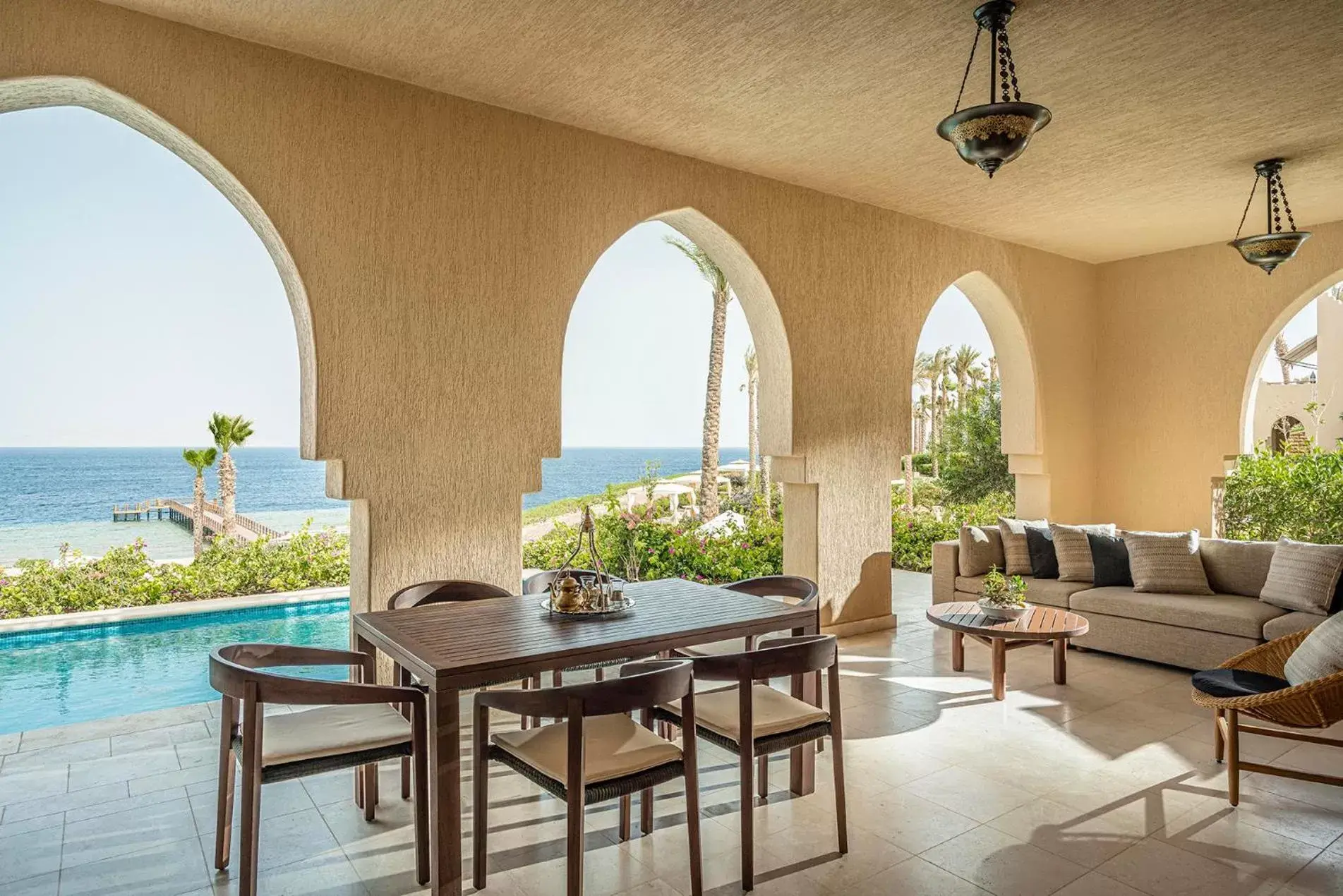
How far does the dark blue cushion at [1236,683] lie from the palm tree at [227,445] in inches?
477

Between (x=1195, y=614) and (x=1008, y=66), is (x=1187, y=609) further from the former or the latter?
(x=1008, y=66)

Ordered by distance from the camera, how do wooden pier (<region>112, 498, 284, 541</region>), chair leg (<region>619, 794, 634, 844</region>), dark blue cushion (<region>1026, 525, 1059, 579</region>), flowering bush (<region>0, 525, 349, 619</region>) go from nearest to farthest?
chair leg (<region>619, 794, 634, 844</region>)
dark blue cushion (<region>1026, 525, 1059, 579</region>)
flowering bush (<region>0, 525, 349, 619</region>)
wooden pier (<region>112, 498, 284, 541</region>)

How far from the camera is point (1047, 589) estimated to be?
5.70 m

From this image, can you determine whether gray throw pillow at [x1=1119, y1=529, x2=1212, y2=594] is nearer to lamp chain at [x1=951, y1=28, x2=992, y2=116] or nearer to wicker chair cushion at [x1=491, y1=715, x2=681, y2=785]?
lamp chain at [x1=951, y1=28, x2=992, y2=116]

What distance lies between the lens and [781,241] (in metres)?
5.51

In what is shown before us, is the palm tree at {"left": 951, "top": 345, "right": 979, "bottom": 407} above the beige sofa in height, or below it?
above

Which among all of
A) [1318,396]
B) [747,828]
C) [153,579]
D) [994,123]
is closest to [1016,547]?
[994,123]

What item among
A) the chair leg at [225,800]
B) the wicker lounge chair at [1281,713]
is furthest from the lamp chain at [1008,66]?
the chair leg at [225,800]

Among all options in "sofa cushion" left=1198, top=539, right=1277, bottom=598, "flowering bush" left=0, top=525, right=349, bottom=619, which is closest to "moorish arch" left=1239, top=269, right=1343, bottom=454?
"sofa cushion" left=1198, top=539, right=1277, bottom=598

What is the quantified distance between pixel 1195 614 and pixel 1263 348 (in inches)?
141

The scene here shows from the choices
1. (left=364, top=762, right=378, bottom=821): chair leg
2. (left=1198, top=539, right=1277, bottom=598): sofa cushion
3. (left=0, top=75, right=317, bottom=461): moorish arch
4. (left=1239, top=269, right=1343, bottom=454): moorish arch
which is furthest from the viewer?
(left=1239, top=269, right=1343, bottom=454): moorish arch

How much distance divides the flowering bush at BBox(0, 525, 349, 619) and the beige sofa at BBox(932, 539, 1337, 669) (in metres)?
7.79

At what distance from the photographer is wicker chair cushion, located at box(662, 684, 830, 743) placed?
2.62 metres

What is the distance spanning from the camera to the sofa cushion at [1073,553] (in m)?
5.70
